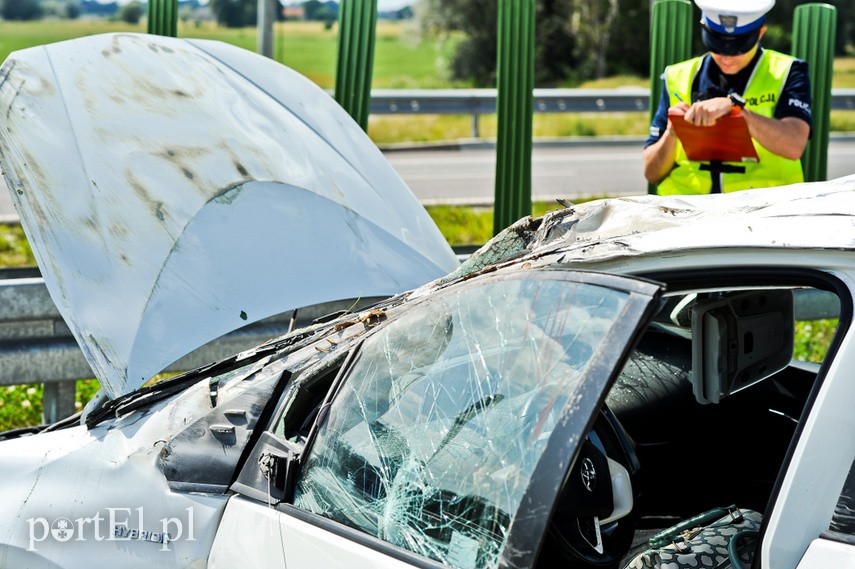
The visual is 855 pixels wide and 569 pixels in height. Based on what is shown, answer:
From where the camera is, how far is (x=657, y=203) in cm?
230

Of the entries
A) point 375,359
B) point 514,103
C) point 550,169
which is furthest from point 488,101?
point 375,359

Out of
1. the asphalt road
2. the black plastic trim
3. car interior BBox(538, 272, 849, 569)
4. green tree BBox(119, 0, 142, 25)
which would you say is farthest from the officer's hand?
green tree BBox(119, 0, 142, 25)

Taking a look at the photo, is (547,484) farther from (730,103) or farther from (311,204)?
(730,103)

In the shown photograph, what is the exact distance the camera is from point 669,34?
562cm

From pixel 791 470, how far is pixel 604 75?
103 ft

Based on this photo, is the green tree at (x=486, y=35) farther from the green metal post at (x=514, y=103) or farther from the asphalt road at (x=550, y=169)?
the green metal post at (x=514, y=103)

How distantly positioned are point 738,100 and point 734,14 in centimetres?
32

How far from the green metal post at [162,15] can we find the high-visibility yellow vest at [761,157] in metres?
2.37

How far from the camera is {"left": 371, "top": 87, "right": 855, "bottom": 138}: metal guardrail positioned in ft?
42.9

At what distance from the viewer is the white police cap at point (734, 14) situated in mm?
4125

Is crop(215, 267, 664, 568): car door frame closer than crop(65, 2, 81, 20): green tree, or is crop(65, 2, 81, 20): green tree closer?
crop(215, 267, 664, 568): car door frame

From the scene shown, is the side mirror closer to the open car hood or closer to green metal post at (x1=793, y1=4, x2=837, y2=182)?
the open car hood

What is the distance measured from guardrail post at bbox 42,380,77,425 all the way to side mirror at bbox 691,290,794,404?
274 centimetres

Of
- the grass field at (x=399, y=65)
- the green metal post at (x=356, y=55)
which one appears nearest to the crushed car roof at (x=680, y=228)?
the green metal post at (x=356, y=55)
